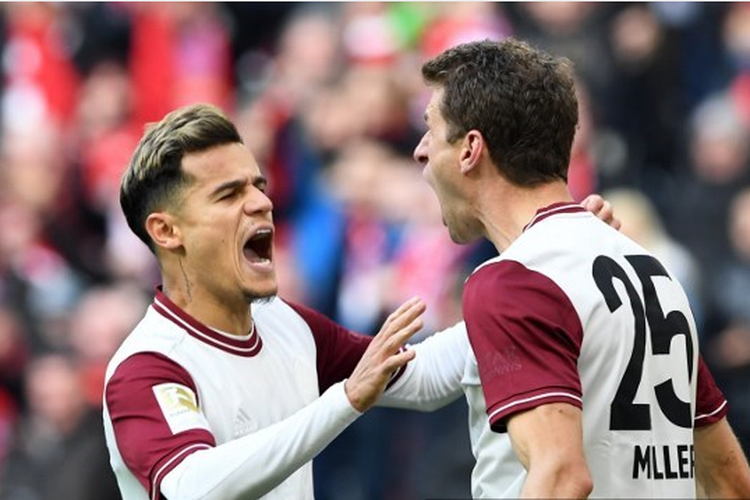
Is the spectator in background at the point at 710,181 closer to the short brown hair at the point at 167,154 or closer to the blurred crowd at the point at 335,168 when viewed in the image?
the blurred crowd at the point at 335,168

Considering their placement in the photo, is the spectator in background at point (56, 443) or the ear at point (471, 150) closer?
the ear at point (471, 150)

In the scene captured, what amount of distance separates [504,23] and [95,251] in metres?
2.84

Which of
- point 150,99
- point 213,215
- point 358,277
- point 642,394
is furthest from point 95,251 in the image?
point 642,394

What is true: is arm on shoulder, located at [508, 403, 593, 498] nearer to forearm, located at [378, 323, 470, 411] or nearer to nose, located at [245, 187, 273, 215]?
forearm, located at [378, 323, 470, 411]

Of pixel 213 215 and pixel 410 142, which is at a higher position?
pixel 410 142

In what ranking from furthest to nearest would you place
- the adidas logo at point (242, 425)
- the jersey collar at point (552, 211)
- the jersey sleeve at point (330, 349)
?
1. the jersey sleeve at point (330, 349)
2. the adidas logo at point (242, 425)
3. the jersey collar at point (552, 211)

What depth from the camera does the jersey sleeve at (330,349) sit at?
182 inches

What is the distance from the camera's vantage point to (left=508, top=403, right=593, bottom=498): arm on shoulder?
322 cm

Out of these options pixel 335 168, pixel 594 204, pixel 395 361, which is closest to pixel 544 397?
pixel 395 361

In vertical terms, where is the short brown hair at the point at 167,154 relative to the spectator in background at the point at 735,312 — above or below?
above

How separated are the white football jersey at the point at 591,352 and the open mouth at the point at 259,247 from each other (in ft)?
3.33

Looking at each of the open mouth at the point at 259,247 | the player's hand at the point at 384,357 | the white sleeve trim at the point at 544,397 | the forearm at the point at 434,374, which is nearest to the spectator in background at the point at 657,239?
the forearm at the point at 434,374

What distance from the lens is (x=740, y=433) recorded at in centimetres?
788

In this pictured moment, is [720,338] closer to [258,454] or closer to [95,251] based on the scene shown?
[95,251]
